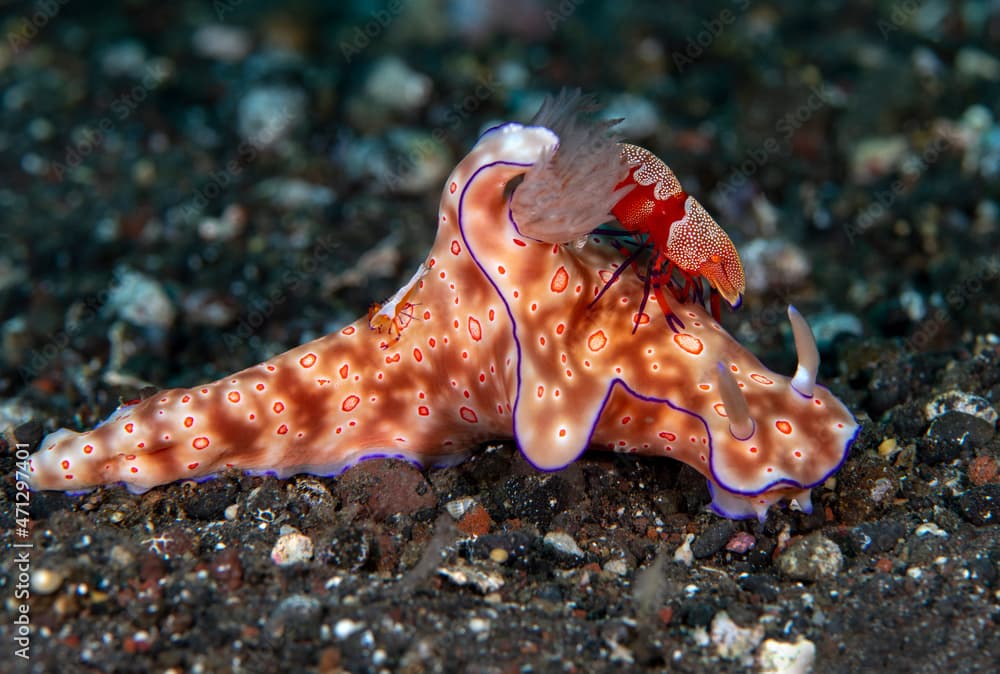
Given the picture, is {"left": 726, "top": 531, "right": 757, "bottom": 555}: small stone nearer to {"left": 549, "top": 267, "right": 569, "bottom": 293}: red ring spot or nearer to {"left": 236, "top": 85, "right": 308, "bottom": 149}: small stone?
{"left": 549, "top": 267, "right": 569, "bottom": 293}: red ring spot

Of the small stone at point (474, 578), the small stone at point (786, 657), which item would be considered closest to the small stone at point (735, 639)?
the small stone at point (786, 657)

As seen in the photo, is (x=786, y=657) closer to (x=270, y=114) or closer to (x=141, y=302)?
(x=141, y=302)

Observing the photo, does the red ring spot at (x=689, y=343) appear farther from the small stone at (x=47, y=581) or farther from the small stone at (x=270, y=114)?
the small stone at (x=270, y=114)

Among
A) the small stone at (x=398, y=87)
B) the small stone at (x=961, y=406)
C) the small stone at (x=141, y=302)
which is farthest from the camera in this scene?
the small stone at (x=398, y=87)

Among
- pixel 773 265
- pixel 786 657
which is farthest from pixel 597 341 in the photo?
pixel 773 265

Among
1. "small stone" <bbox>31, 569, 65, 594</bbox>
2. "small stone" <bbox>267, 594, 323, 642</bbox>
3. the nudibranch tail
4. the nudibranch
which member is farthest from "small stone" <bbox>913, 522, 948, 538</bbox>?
"small stone" <bbox>31, 569, 65, 594</bbox>
